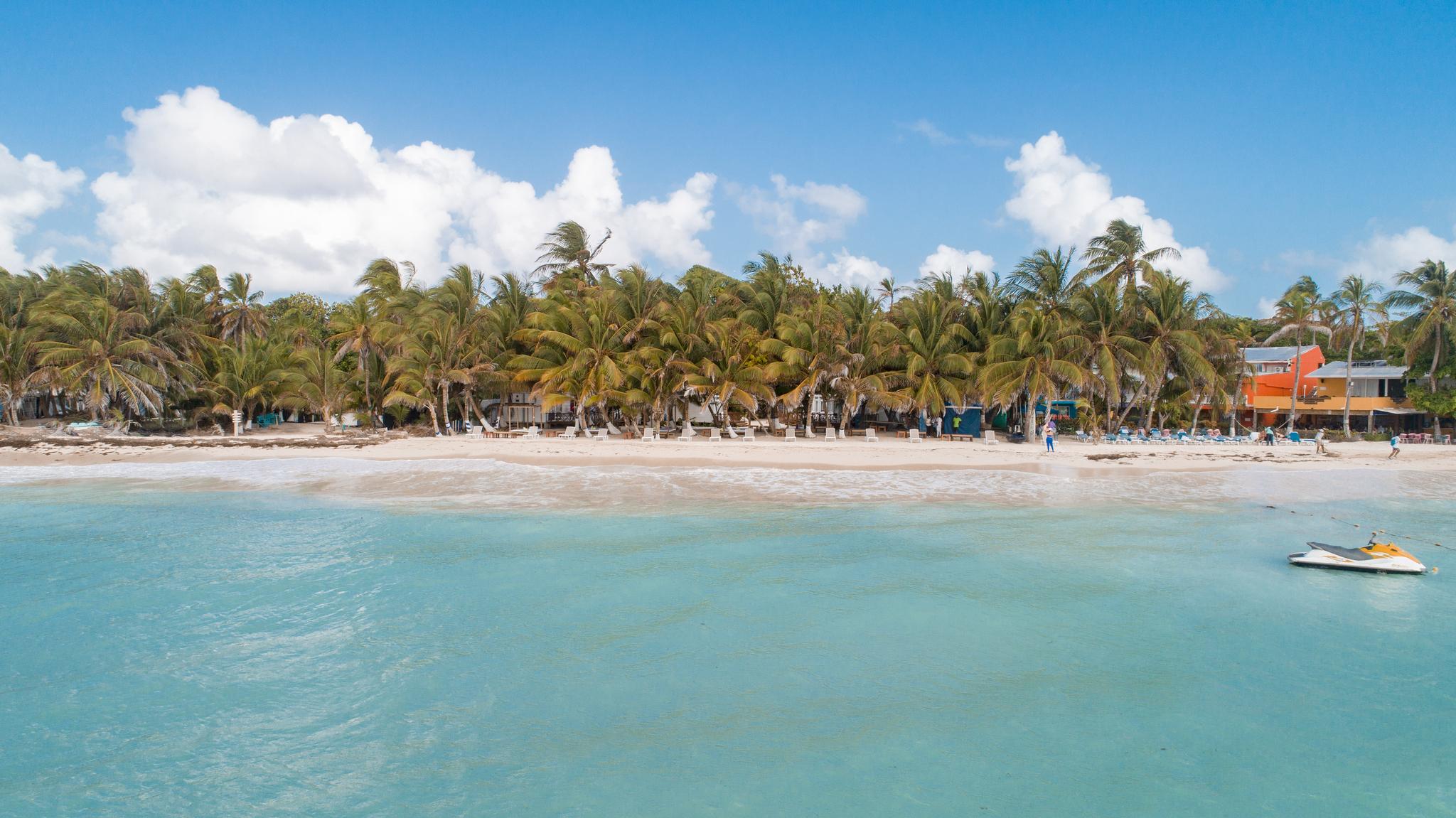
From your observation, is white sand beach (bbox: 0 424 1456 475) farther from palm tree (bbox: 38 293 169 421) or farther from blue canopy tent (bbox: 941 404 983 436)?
blue canopy tent (bbox: 941 404 983 436)

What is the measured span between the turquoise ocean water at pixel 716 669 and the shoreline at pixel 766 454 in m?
7.88

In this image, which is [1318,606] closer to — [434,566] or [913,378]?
[434,566]

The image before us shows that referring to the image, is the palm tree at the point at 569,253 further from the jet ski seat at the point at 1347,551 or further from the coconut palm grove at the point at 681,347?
the jet ski seat at the point at 1347,551

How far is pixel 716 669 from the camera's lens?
23.4 ft

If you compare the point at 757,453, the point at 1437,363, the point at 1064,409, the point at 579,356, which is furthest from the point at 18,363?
the point at 1437,363

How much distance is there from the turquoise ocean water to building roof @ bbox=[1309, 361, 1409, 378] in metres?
26.2

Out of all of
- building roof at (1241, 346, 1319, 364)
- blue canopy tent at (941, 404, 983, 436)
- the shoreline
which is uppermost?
building roof at (1241, 346, 1319, 364)

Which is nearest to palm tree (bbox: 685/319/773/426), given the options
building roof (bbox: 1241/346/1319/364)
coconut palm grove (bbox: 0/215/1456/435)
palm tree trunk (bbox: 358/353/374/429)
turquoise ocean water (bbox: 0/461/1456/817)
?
coconut palm grove (bbox: 0/215/1456/435)

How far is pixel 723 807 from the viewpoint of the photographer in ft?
16.5

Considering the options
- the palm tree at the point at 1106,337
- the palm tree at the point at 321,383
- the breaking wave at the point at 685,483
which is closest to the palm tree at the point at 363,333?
the palm tree at the point at 321,383

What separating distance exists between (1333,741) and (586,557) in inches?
337

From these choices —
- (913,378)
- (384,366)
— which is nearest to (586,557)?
(913,378)

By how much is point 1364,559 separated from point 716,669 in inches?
379

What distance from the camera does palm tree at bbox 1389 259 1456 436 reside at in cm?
2856
